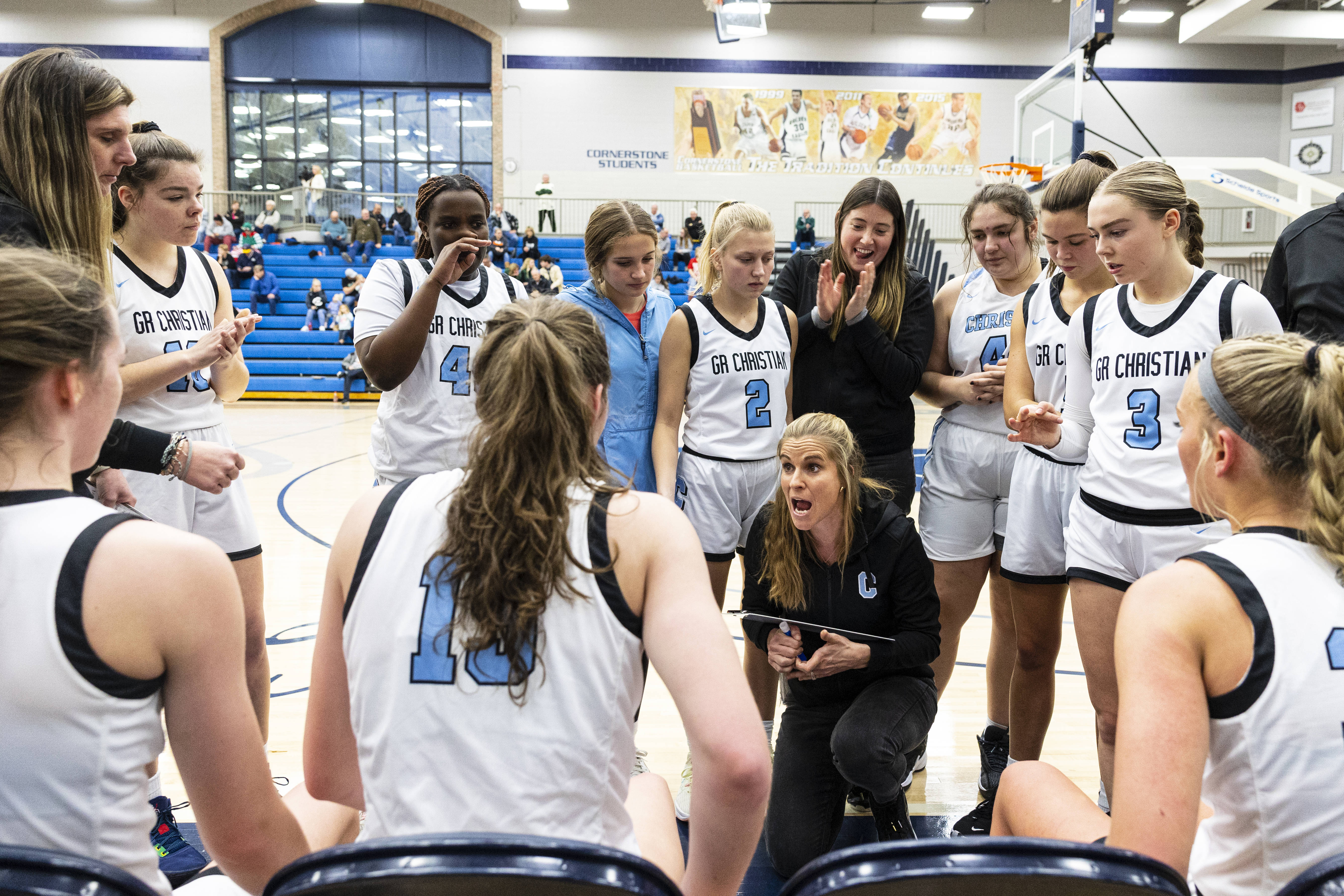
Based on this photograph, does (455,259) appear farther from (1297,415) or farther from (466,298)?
(1297,415)

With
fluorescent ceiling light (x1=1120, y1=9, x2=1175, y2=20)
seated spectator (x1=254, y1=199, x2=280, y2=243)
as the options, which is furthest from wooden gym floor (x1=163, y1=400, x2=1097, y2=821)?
fluorescent ceiling light (x1=1120, y1=9, x2=1175, y2=20)

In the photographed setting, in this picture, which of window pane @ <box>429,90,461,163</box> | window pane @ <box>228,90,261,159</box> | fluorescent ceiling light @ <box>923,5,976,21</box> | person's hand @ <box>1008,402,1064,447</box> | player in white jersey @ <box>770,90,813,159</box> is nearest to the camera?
person's hand @ <box>1008,402,1064,447</box>

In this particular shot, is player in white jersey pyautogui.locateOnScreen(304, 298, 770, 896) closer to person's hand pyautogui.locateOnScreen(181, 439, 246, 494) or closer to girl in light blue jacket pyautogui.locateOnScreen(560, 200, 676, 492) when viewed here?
person's hand pyautogui.locateOnScreen(181, 439, 246, 494)

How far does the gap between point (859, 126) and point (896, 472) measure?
19598 mm

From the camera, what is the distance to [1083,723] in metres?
3.63

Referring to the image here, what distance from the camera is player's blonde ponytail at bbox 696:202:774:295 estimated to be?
10.2 feet

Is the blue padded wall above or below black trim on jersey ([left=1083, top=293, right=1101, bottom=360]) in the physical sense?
above

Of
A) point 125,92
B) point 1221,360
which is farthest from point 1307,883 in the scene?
point 125,92

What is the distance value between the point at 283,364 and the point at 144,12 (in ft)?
32.6

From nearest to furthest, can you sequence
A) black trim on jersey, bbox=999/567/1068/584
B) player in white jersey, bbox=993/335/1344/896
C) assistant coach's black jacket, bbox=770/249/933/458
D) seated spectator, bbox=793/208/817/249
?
1. player in white jersey, bbox=993/335/1344/896
2. black trim on jersey, bbox=999/567/1068/584
3. assistant coach's black jacket, bbox=770/249/933/458
4. seated spectator, bbox=793/208/817/249

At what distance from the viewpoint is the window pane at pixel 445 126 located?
2166 centimetres

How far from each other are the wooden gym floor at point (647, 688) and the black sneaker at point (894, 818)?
0.35 meters

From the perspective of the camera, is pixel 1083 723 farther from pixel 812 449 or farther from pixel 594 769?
pixel 594 769

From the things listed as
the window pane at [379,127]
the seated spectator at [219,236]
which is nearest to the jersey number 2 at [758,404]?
the seated spectator at [219,236]
